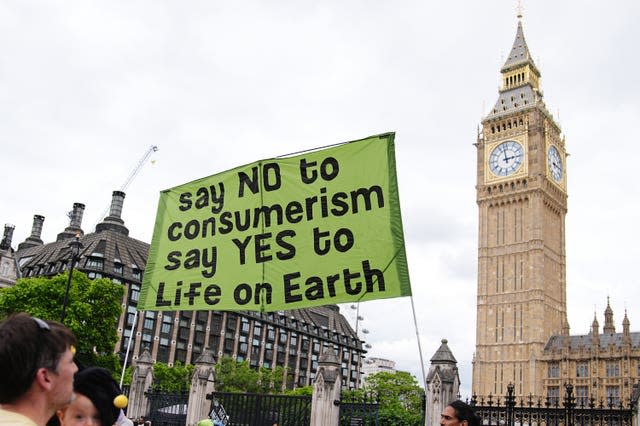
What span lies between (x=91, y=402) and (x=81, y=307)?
3688 cm

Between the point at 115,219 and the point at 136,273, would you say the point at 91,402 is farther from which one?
the point at 115,219

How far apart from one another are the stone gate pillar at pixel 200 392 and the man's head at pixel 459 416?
50.4ft

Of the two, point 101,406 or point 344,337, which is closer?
point 101,406

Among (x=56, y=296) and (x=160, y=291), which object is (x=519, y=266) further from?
(x=160, y=291)

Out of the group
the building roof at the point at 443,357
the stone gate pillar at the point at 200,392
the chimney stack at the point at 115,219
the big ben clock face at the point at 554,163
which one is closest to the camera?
the building roof at the point at 443,357

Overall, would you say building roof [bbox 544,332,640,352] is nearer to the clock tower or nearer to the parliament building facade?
the parliament building facade

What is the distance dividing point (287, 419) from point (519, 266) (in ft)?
222

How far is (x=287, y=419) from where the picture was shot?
1823 cm

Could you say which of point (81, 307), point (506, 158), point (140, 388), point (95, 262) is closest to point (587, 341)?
point (506, 158)

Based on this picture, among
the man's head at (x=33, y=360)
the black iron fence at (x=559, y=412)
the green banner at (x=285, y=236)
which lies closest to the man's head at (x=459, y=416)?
the green banner at (x=285, y=236)

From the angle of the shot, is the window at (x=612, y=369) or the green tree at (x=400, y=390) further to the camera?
the window at (x=612, y=369)

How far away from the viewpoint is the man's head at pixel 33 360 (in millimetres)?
2215

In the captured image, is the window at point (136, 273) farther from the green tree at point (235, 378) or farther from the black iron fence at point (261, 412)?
the black iron fence at point (261, 412)

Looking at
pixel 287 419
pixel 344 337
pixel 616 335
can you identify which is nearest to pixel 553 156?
pixel 616 335
